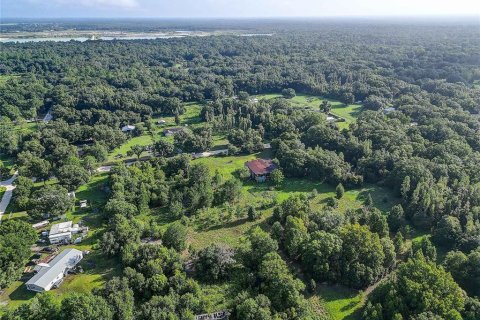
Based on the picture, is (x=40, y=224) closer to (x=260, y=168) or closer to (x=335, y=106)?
(x=260, y=168)

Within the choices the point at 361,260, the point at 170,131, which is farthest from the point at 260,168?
the point at 170,131

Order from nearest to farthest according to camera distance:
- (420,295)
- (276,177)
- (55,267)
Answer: (420,295) → (55,267) → (276,177)

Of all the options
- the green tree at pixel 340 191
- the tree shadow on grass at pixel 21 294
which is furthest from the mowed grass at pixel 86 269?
the green tree at pixel 340 191

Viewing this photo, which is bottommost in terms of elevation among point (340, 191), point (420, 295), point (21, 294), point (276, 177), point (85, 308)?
point (21, 294)

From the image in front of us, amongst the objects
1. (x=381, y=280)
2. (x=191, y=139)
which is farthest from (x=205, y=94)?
(x=381, y=280)

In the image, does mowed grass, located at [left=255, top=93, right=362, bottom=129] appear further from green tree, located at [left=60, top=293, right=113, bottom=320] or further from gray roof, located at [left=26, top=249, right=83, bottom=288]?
green tree, located at [left=60, top=293, right=113, bottom=320]

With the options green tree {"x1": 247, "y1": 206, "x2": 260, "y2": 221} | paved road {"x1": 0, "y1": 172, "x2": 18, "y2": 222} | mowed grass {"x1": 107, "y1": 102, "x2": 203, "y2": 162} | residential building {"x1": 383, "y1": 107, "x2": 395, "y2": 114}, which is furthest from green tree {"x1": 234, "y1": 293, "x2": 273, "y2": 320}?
residential building {"x1": 383, "y1": 107, "x2": 395, "y2": 114}
